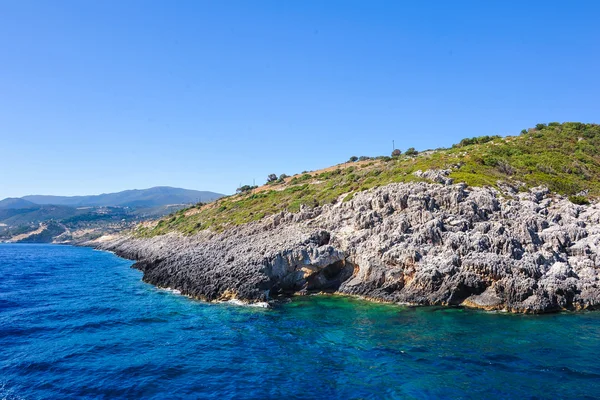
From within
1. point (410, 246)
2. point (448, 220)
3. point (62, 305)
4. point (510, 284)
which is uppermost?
point (448, 220)

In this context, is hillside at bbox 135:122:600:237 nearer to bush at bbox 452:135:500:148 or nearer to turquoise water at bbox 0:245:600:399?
bush at bbox 452:135:500:148

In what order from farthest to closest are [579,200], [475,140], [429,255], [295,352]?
[475,140], [579,200], [429,255], [295,352]

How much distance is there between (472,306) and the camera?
113 feet

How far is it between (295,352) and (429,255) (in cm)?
1930

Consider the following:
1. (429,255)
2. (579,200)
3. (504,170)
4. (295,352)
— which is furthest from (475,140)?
(295,352)

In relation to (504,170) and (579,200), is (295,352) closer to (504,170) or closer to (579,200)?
(579,200)

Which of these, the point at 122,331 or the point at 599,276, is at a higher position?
the point at 599,276

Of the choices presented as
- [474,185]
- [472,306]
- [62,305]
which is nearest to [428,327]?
[472,306]

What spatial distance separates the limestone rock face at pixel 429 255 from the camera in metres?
34.2

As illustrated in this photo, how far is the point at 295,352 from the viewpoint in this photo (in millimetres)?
25125

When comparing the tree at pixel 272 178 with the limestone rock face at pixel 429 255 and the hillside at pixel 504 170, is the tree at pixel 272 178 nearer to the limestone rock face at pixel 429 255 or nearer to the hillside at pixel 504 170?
the hillside at pixel 504 170

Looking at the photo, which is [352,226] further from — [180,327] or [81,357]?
[81,357]

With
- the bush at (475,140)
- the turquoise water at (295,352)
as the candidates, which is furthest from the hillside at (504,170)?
the turquoise water at (295,352)

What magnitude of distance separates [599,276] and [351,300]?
76.6 feet
